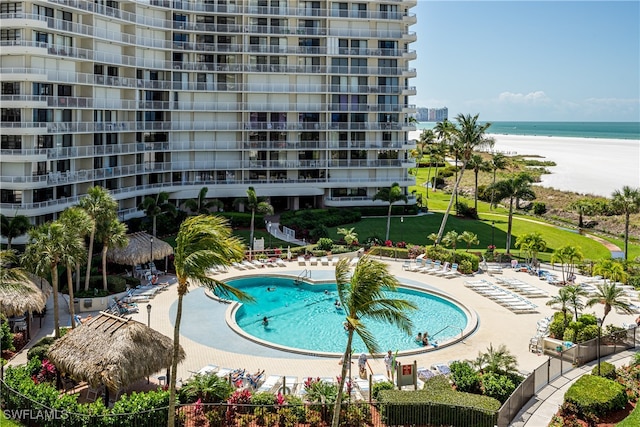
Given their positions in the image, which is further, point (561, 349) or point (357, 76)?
point (357, 76)

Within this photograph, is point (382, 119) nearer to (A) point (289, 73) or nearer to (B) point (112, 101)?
(A) point (289, 73)

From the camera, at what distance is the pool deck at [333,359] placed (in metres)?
28.3

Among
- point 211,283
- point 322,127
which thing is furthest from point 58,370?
point 322,127

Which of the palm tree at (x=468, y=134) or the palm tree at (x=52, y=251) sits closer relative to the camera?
the palm tree at (x=52, y=251)

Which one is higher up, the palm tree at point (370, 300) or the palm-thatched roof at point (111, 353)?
the palm tree at point (370, 300)

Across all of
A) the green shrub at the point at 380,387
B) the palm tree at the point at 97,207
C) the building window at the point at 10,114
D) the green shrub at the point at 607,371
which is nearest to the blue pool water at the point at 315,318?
the green shrub at the point at 380,387

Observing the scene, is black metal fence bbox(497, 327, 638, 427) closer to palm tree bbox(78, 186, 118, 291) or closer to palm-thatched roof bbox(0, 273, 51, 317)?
palm-thatched roof bbox(0, 273, 51, 317)

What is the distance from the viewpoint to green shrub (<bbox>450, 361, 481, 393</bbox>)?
24500mm

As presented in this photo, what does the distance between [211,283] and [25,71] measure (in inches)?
1477

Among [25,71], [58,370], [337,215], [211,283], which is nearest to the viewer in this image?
[211,283]

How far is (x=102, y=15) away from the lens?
2153 inches

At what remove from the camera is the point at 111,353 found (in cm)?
2338

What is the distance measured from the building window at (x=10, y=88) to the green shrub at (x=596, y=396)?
42902mm

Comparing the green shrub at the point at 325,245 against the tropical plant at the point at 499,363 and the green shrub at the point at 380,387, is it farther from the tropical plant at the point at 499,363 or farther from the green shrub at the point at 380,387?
the green shrub at the point at 380,387
